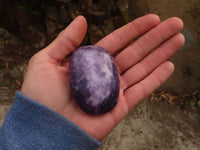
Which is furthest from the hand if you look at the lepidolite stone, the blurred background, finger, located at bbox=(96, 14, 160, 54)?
the blurred background

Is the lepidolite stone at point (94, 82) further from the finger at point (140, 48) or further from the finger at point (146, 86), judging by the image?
the finger at point (140, 48)

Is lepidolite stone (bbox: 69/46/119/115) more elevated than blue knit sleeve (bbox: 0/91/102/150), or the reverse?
lepidolite stone (bbox: 69/46/119/115)

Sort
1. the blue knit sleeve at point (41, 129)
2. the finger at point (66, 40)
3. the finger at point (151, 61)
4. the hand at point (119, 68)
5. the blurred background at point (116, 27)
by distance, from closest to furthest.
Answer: the blue knit sleeve at point (41, 129)
the hand at point (119, 68)
the finger at point (66, 40)
the finger at point (151, 61)
the blurred background at point (116, 27)

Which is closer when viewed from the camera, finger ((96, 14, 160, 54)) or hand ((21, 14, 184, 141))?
hand ((21, 14, 184, 141))

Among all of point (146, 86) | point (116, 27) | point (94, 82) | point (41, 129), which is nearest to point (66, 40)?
point (94, 82)

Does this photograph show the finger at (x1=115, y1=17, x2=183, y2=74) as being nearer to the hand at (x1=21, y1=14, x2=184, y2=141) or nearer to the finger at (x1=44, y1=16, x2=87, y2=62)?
the hand at (x1=21, y1=14, x2=184, y2=141)

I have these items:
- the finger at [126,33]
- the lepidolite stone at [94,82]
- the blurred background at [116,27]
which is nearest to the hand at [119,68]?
the finger at [126,33]

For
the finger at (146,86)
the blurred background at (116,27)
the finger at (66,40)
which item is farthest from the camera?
the blurred background at (116,27)

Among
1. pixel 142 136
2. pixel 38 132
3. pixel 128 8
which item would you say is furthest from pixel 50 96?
pixel 128 8
